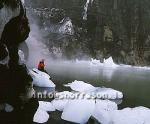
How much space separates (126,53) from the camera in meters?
73.2

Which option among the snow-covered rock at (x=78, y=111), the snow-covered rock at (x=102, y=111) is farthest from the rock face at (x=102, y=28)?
the snow-covered rock at (x=78, y=111)

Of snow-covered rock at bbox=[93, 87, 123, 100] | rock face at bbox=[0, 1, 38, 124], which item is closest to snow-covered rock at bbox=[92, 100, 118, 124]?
snow-covered rock at bbox=[93, 87, 123, 100]

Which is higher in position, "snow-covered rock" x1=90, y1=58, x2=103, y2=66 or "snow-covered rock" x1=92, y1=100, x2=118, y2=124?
"snow-covered rock" x1=92, y1=100, x2=118, y2=124

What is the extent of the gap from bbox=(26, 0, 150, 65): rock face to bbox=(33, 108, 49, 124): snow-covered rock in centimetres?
4375

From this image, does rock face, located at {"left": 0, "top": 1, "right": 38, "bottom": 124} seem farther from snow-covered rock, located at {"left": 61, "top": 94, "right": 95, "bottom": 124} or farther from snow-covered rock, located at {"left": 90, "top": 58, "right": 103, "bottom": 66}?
snow-covered rock, located at {"left": 90, "top": 58, "right": 103, "bottom": 66}

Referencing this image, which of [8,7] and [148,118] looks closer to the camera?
[8,7]

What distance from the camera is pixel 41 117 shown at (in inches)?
661

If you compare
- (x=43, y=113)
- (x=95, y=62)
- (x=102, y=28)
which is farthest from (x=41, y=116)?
(x=102, y=28)

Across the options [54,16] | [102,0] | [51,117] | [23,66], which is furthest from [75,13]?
[23,66]

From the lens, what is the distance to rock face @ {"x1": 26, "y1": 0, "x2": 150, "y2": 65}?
6538 centimetres

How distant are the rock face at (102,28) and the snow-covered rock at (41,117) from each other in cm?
4375

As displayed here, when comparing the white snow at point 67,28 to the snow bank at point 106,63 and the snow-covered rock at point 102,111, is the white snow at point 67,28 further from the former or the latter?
the snow-covered rock at point 102,111

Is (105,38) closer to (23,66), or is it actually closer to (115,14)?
(115,14)

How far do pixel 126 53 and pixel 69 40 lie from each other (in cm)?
1447
